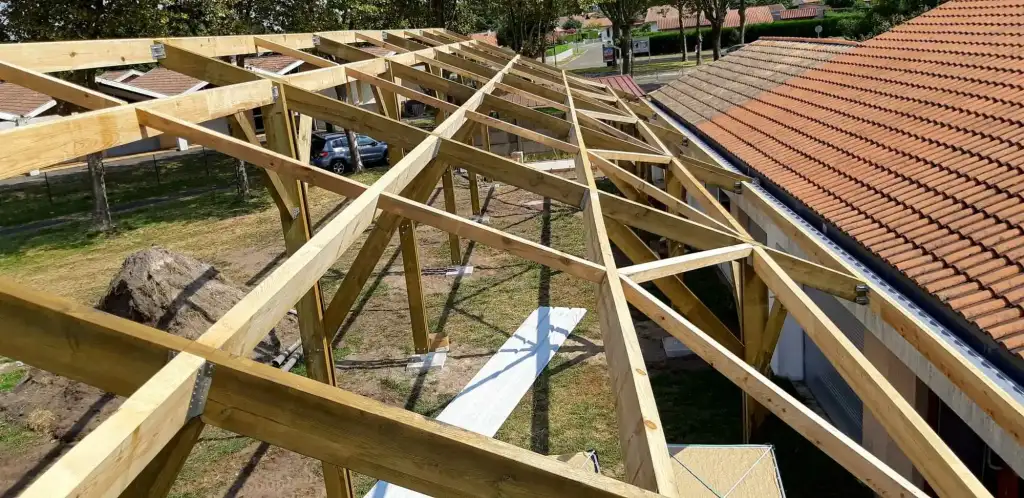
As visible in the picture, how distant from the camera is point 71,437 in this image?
25.2ft

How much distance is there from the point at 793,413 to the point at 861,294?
7.28 ft

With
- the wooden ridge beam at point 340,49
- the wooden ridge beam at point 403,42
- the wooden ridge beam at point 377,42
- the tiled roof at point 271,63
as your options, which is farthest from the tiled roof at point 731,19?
the wooden ridge beam at point 340,49

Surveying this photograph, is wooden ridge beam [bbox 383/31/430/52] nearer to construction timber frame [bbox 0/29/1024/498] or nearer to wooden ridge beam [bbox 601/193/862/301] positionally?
construction timber frame [bbox 0/29/1024/498]

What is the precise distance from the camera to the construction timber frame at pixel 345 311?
2.11 m

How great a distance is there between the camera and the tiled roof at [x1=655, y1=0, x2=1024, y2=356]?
4672mm

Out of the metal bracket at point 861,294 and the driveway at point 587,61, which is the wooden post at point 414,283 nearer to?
the metal bracket at point 861,294

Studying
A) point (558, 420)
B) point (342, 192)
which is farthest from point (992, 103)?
point (342, 192)

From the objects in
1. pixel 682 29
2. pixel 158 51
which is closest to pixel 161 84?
pixel 158 51

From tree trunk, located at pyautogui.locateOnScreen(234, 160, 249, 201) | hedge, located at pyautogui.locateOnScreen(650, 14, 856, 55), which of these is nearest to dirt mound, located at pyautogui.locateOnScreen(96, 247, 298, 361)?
tree trunk, located at pyautogui.locateOnScreen(234, 160, 249, 201)

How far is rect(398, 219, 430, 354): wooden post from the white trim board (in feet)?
3.14

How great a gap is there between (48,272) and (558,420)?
40.1 feet

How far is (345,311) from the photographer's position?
5.80 meters

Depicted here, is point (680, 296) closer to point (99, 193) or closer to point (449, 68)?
point (449, 68)

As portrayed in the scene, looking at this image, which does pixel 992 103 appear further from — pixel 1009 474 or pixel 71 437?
pixel 71 437
